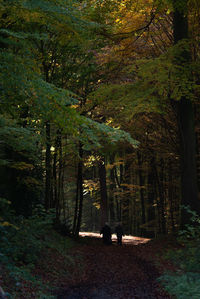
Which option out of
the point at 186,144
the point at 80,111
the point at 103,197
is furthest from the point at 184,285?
the point at 103,197

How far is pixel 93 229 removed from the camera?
43500 mm

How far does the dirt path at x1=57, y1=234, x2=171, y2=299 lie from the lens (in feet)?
23.6

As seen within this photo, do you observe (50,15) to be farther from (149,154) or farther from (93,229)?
(93,229)

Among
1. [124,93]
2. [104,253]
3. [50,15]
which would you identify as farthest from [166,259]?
[50,15]

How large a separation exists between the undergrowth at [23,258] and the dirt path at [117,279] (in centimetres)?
70

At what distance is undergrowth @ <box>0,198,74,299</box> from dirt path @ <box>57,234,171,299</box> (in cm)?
70

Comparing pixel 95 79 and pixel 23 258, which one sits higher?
pixel 95 79

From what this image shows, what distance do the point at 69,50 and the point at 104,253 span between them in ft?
30.2

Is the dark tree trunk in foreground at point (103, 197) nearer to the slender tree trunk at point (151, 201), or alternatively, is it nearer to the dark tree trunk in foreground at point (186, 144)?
the slender tree trunk at point (151, 201)

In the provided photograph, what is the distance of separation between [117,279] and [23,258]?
2738 millimetres

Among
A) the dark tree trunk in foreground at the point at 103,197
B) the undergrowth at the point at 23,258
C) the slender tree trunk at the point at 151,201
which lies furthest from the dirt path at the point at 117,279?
the slender tree trunk at the point at 151,201

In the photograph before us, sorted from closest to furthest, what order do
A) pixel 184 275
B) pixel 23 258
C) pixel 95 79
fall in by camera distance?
pixel 184 275
pixel 23 258
pixel 95 79

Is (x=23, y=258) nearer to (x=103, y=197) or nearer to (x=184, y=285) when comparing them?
(x=184, y=285)

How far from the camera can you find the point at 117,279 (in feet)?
28.9
